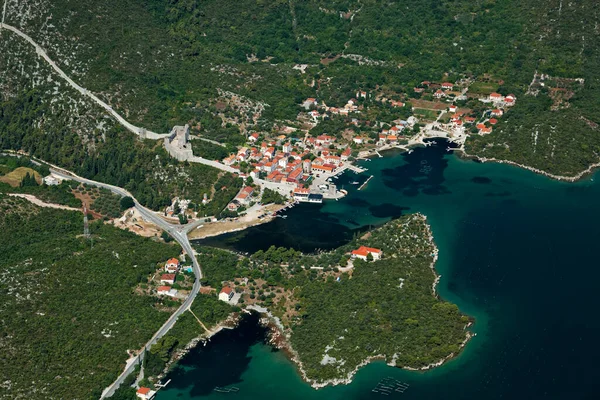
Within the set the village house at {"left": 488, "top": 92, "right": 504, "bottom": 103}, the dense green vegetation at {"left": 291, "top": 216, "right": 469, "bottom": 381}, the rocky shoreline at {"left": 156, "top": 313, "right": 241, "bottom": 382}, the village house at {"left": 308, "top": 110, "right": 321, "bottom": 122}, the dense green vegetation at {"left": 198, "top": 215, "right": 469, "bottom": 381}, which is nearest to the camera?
the rocky shoreline at {"left": 156, "top": 313, "right": 241, "bottom": 382}

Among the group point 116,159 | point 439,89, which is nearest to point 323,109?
point 439,89

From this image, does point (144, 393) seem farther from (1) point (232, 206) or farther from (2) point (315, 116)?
(2) point (315, 116)

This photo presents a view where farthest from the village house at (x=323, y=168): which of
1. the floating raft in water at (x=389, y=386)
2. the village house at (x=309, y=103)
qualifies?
the floating raft in water at (x=389, y=386)

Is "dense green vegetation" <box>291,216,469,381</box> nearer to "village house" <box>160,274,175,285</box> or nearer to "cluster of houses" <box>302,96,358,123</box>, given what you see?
"village house" <box>160,274,175,285</box>

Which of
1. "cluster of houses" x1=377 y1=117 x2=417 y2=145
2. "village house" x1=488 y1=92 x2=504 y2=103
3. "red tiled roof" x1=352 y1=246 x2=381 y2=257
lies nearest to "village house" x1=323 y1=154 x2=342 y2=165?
"cluster of houses" x1=377 y1=117 x2=417 y2=145

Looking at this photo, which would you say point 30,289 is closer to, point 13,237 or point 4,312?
point 4,312

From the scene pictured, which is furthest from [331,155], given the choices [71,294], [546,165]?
[71,294]
